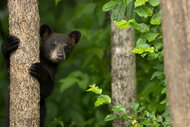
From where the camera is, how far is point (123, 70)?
17.6ft

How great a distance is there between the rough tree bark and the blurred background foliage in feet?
1.26

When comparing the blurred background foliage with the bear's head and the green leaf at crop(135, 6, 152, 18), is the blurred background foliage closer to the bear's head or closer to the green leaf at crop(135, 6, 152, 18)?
the bear's head

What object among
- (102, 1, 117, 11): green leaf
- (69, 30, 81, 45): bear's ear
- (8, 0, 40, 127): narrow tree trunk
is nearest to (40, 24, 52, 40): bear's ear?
(69, 30, 81, 45): bear's ear

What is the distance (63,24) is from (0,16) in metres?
1.95

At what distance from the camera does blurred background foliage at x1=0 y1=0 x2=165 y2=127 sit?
19.9 ft

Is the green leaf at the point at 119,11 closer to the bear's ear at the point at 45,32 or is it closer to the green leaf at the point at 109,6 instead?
the green leaf at the point at 109,6

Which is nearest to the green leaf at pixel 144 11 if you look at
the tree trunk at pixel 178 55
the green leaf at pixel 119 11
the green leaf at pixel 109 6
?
the green leaf at pixel 119 11

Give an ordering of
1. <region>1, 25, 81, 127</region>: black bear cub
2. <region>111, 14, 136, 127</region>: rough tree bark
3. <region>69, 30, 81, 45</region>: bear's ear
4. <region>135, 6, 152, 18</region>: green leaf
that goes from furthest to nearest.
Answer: <region>69, 30, 81, 45</region>: bear's ear, <region>111, 14, 136, 127</region>: rough tree bark, <region>1, 25, 81, 127</region>: black bear cub, <region>135, 6, 152, 18</region>: green leaf

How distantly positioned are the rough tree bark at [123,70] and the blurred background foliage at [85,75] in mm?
383

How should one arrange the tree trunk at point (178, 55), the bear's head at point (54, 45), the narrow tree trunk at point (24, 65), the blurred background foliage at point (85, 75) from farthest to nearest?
the blurred background foliage at point (85, 75) → the bear's head at point (54, 45) → the narrow tree trunk at point (24, 65) → the tree trunk at point (178, 55)

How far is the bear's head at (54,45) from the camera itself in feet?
19.0

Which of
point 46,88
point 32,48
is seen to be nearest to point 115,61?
point 46,88

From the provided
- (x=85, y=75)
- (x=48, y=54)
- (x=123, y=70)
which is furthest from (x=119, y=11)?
(x=85, y=75)

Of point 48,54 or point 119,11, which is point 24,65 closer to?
point 119,11
